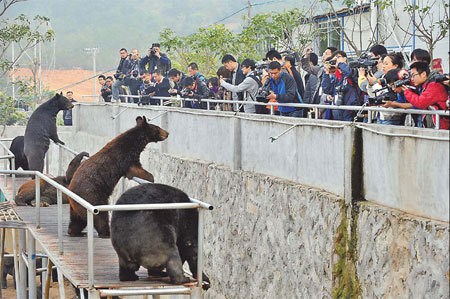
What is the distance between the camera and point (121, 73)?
77.0 ft

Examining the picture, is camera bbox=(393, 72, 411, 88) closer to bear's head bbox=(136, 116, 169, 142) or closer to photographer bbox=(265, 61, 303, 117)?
photographer bbox=(265, 61, 303, 117)

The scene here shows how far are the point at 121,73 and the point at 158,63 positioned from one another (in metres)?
2.40

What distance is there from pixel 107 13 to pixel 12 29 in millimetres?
127189

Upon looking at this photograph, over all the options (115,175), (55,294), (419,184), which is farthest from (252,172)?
(55,294)

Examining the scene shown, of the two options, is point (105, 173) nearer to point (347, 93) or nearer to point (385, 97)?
point (347, 93)

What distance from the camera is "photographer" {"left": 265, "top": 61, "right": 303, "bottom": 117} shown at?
1344 centimetres

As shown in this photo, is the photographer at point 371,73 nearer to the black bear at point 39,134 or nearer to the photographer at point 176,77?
the photographer at point 176,77

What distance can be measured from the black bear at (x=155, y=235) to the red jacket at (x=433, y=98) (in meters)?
2.65

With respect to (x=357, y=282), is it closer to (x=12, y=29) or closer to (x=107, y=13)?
(x=12, y=29)

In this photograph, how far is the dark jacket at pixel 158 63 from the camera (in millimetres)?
21344

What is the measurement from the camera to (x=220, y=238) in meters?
14.3

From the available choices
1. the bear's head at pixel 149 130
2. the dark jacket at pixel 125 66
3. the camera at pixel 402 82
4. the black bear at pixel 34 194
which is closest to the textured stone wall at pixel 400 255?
the camera at pixel 402 82

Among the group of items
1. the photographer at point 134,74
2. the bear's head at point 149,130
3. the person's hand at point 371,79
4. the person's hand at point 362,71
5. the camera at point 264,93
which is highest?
the photographer at point 134,74

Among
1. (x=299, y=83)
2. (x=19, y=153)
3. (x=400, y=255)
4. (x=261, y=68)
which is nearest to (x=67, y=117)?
(x=19, y=153)
